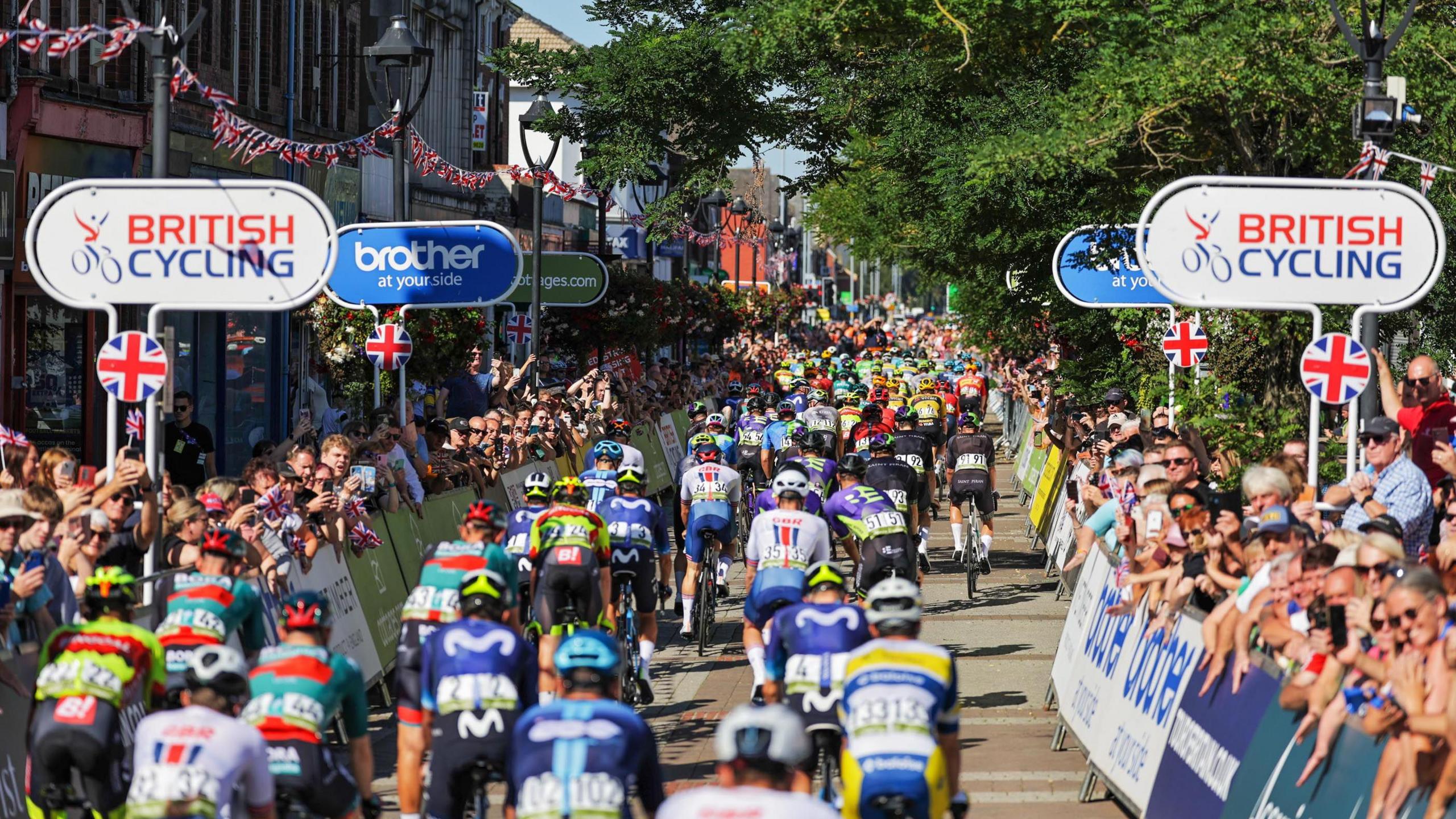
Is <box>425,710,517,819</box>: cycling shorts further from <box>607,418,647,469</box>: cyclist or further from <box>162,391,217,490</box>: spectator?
<box>162,391,217,490</box>: spectator

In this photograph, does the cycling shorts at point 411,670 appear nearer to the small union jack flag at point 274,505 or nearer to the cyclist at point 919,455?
the small union jack flag at point 274,505

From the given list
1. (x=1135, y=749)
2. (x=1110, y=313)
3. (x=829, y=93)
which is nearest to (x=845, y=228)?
(x=829, y=93)

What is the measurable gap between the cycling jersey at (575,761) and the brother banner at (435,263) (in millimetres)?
11947

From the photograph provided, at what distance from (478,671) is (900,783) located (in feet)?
6.33

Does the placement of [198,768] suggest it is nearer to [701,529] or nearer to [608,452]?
[608,452]

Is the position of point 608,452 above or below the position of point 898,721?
above

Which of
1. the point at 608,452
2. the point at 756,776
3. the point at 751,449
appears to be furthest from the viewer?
the point at 751,449

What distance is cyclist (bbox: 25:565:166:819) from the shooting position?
781 centimetres

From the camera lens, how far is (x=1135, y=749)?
33.9 ft

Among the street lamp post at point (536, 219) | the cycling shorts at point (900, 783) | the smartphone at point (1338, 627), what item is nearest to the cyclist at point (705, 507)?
the cycling shorts at point (900, 783)

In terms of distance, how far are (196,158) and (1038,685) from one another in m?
15.1

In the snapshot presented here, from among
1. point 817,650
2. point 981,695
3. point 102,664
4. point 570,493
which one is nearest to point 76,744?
point 102,664

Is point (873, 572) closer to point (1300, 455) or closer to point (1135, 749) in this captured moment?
point (1300, 455)

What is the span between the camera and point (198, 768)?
6.79 metres
